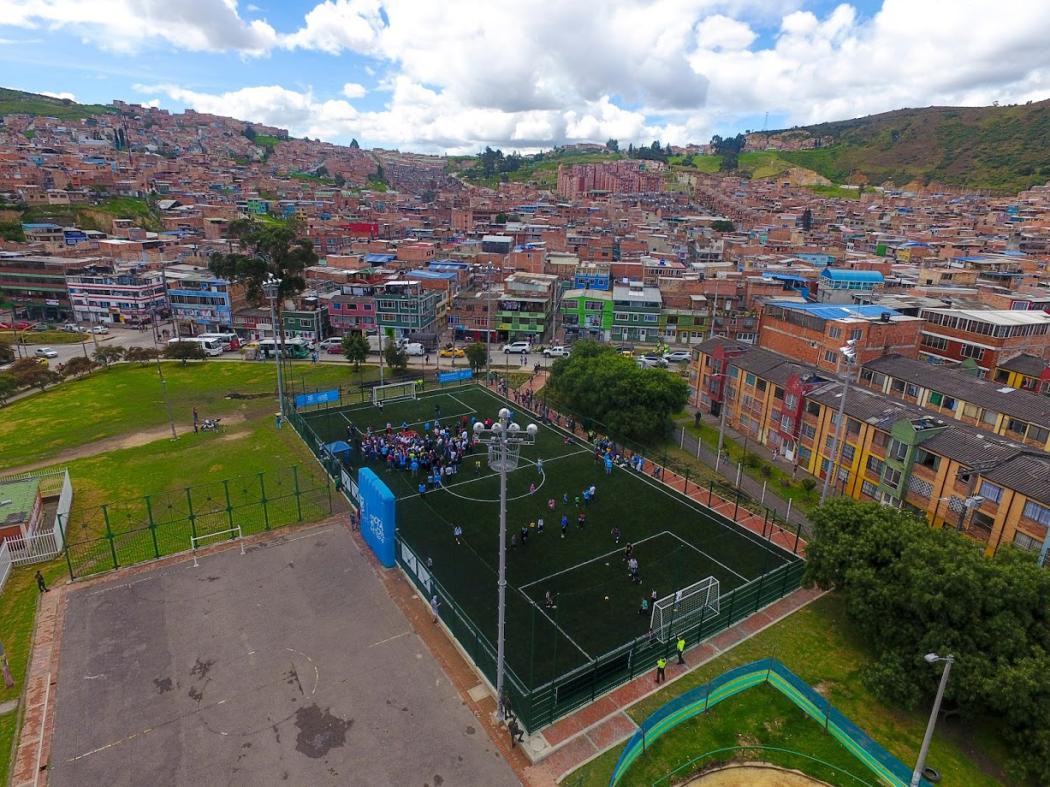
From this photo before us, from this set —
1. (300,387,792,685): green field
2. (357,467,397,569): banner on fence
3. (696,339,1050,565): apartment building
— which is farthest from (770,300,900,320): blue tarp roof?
(357,467,397,569): banner on fence

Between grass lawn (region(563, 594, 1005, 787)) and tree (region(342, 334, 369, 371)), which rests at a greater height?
tree (region(342, 334, 369, 371))

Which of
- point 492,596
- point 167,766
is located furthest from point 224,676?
point 492,596

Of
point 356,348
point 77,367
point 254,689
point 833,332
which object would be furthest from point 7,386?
point 833,332

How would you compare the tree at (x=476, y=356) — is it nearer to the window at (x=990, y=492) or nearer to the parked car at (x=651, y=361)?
the parked car at (x=651, y=361)

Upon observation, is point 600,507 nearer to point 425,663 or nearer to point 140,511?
point 425,663

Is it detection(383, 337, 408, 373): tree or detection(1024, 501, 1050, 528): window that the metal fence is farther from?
detection(1024, 501, 1050, 528): window

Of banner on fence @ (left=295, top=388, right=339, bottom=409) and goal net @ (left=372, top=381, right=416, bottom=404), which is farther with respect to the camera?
goal net @ (left=372, top=381, right=416, bottom=404)

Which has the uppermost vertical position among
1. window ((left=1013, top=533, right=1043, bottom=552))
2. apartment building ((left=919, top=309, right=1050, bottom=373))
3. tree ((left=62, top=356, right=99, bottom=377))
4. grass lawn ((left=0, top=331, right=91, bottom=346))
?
apartment building ((left=919, top=309, right=1050, bottom=373))
